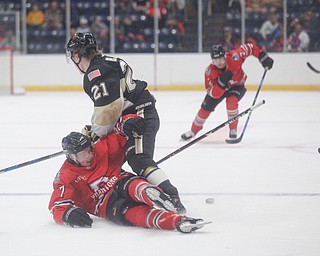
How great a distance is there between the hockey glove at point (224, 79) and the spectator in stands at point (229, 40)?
5649 millimetres

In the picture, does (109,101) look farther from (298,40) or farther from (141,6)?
(141,6)

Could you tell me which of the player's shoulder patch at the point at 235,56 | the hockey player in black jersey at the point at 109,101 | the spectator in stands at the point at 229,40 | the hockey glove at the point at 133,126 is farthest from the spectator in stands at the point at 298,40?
the hockey glove at the point at 133,126

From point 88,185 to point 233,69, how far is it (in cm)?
343

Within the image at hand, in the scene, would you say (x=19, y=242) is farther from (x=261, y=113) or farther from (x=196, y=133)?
(x=261, y=113)

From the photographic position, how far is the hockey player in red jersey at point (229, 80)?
689 cm

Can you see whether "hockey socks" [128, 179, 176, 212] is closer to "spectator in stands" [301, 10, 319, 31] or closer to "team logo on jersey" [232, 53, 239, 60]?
"team logo on jersey" [232, 53, 239, 60]

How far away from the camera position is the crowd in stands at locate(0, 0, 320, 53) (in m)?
12.5

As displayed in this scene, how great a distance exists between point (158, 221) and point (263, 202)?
909 millimetres

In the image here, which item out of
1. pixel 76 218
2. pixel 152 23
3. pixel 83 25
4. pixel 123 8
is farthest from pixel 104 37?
pixel 76 218

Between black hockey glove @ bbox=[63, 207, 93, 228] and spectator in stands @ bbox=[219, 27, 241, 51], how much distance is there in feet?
30.0

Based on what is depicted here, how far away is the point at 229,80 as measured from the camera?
6902mm

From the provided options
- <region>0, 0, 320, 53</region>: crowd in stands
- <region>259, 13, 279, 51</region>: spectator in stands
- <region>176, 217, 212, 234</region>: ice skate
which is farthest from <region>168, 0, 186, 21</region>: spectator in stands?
<region>176, 217, 212, 234</region>: ice skate

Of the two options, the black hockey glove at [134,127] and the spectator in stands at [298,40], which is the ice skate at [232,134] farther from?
the spectator in stands at [298,40]

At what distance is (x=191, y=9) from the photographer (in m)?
12.7
